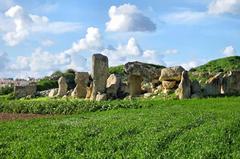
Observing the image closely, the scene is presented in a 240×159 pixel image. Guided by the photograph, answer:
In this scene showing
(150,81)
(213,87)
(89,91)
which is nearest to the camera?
(213,87)

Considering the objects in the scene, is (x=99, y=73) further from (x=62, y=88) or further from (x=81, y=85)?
(x=62, y=88)

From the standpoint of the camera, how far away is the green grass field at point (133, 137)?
1647 cm

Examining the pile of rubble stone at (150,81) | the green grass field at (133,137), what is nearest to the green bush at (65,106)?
the pile of rubble stone at (150,81)

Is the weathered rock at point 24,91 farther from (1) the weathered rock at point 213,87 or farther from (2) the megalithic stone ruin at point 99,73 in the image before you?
(1) the weathered rock at point 213,87

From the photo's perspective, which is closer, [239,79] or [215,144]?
[215,144]

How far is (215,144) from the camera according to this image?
56.8 feet

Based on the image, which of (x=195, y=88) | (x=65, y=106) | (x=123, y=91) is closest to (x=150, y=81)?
(x=123, y=91)

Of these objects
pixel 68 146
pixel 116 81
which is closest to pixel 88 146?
pixel 68 146

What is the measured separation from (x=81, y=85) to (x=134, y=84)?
5.16 meters

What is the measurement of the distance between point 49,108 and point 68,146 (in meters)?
18.8

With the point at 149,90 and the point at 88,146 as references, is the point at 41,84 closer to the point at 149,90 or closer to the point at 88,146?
the point at 149,90

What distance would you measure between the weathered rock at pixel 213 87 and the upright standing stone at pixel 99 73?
25.1 ft

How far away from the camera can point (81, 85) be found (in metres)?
44.7

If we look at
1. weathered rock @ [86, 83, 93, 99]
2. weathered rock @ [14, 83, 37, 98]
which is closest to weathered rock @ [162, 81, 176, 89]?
weathered rock @ [86, 83, 93, 99]
